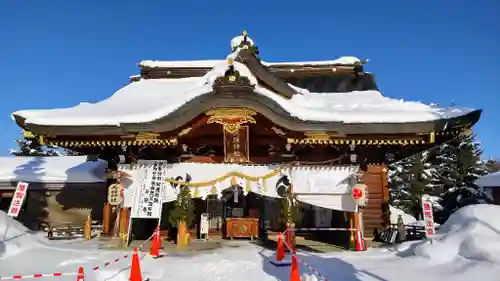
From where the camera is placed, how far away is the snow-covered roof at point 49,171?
1798cm

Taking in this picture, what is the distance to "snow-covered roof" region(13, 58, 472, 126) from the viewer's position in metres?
11.9

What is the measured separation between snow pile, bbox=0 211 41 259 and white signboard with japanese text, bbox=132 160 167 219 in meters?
3.08

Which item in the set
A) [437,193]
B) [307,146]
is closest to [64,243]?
[307,146]

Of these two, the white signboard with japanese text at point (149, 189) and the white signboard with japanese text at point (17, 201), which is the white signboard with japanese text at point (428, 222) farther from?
the white signboard with japanese text at point (17, 201)

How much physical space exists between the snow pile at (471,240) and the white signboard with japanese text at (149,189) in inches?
311

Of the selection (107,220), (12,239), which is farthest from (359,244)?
(12,239)

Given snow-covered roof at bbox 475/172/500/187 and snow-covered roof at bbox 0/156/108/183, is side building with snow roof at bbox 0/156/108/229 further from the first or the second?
snow-covered roof at bbox 475/172/500/187

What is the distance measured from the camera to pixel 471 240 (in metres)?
8.02

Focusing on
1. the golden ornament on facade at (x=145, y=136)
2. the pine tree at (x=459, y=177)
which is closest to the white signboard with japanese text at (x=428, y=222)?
the golden ornament on facade at (x=145, y=136)

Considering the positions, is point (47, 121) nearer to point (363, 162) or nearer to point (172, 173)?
point (172, 173)

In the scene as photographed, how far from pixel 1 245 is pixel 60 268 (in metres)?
2.28

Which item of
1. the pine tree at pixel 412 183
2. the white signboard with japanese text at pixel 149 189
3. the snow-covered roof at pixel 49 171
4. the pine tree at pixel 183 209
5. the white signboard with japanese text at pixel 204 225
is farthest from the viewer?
the pine tree at pixel 412 183

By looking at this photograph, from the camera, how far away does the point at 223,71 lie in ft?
39.1

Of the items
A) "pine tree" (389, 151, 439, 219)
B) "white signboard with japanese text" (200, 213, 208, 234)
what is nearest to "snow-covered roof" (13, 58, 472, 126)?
"white signboard with japanese text" (200, 213, 208, 234)
